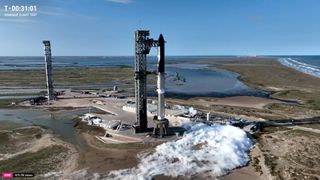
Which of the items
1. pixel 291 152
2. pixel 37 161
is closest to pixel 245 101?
pixel 291 152

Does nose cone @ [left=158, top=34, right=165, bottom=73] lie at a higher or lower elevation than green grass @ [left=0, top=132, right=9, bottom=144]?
higher

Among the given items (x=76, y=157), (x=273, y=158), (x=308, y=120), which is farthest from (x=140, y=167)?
(x=308, y=120)

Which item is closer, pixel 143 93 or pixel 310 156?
pixel 310 156

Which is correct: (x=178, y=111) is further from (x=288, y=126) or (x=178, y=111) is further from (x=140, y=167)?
(x=140, y=167)

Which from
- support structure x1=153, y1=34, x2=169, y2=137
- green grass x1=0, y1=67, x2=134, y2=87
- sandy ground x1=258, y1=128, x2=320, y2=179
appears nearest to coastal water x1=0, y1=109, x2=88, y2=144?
support structure x1=153, y1=34, x2=169, y2=137

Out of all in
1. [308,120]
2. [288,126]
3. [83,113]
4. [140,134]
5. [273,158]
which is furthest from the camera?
[83,113]

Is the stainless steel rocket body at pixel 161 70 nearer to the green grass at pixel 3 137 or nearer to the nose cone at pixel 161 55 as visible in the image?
the nose cone at pixel 161 55

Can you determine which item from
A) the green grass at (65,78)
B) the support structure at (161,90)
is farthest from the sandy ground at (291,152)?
the green grass at (65,78)

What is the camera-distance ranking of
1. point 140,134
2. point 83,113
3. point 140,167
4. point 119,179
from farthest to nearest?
point 83,113 → point 140,134 → point 140,167 → point 119,179

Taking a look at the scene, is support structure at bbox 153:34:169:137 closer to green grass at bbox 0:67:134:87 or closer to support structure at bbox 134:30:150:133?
support structure at bbox 134:30:150:133

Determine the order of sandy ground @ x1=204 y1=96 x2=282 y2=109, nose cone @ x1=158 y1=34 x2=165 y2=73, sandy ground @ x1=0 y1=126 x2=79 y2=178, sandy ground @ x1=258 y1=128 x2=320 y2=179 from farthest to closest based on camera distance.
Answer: sandy ground @ x1=204 y1=96 x2=282 y2=109 < nose cone @ x1=158 y1=34 x2=165 y2=73 < sandy ground @ x1=0 y1=126 x2=79 y2=178 < sandy ground @ x1=258 y1=128 x2=320 y2=179

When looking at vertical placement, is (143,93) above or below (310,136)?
above
